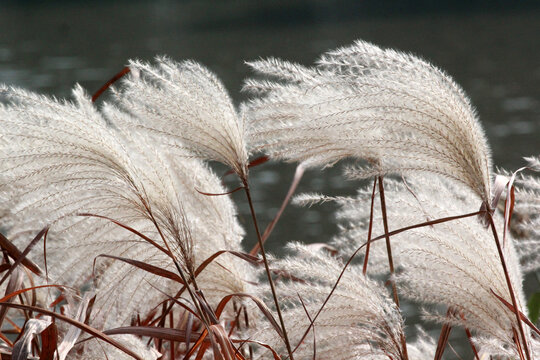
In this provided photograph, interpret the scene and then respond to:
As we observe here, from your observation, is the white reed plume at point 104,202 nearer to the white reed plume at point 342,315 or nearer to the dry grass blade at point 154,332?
the dry grass blade at point 154,332

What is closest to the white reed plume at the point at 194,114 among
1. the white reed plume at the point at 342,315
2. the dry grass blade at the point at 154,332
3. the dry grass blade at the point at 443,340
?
the white reed plume at the point at 342,315

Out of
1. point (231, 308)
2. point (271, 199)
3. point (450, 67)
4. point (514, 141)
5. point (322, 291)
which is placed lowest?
point (322, 291)

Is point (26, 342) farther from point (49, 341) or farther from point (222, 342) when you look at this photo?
point (222, 342)

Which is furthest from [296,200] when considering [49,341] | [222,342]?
[49,341]

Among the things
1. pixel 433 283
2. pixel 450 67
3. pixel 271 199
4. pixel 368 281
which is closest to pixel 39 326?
pixel 368 281

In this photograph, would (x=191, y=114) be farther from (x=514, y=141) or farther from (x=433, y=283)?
(x=514, y=141)

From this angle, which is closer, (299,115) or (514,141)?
(299,115)
